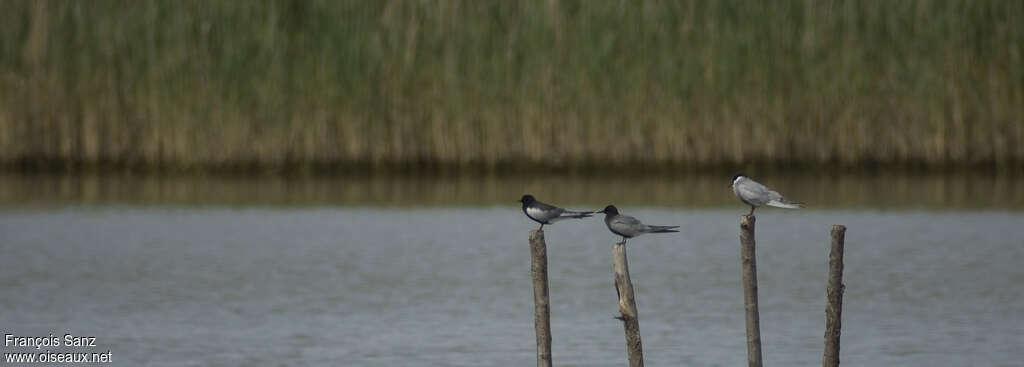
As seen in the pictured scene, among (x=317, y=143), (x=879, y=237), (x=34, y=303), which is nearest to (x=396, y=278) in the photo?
(x=34, y=303)

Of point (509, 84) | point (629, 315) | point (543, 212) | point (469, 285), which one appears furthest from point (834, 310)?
point (509, 84)

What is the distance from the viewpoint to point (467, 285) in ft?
41.2

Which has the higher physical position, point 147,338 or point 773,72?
point 773,72

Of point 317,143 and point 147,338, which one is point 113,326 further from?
point 317,143

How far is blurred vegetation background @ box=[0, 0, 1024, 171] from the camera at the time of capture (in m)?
18.7

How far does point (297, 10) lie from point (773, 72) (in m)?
4.95

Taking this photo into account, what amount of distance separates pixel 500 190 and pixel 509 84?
1.10 m

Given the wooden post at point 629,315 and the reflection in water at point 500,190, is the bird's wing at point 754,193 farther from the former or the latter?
the reflection in water at point 500,190

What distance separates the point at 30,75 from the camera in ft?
62.6

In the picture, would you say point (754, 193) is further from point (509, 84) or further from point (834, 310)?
point (509, 84)

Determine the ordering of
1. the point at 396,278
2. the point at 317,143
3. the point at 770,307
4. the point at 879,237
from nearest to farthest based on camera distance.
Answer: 1. the point at 770,307
2. the point at 396,278
3. the point at 879,237
4. the point at 317,143

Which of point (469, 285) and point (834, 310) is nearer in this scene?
point (834, 310)

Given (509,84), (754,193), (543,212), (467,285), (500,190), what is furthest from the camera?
(500,190)

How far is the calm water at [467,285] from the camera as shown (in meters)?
9.65
